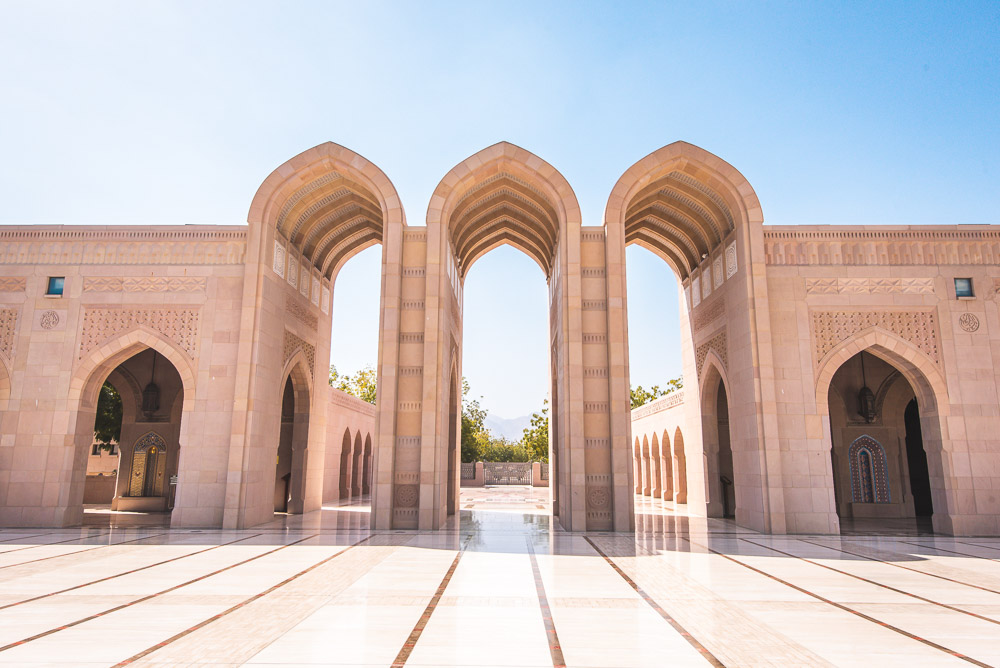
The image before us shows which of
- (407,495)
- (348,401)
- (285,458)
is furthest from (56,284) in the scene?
(348,401)

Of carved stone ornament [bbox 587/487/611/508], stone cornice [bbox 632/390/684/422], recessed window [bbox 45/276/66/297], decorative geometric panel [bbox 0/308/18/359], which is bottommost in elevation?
carved stone ornament [bbox 587/487/611/508]

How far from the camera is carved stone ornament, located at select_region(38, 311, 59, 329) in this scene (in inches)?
451

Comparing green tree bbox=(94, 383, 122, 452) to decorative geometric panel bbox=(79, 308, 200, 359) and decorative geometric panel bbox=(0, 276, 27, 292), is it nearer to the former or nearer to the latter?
decorative geometric panel bbox=(0, 276, 27, 292)

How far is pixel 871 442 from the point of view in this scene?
1451cm

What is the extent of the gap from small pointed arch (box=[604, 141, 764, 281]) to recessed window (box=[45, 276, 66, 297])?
10.2 m

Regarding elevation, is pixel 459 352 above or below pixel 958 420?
above

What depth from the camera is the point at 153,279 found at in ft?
38.2

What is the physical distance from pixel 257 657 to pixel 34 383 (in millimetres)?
10378

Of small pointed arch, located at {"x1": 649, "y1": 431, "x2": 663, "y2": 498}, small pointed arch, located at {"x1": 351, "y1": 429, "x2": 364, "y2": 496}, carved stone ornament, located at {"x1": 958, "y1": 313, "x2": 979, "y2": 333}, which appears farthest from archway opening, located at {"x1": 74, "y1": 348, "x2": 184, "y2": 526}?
carved stone ornament, located at {"x1": 958, "y1": 313, "x2": 979, "y2": 333}

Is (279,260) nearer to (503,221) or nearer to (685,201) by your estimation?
(503,221)

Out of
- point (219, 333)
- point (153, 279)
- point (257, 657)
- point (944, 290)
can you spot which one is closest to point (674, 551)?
point (257, 657)

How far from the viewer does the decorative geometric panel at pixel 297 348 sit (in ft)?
43.1

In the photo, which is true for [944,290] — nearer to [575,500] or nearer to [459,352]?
[575,500]

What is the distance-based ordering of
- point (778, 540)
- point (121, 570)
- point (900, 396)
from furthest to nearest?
point (900, 396)
point (778, 540)
point (121, 570)
